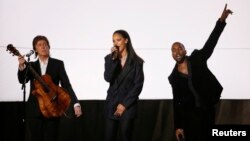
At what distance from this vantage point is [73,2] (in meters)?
4.60

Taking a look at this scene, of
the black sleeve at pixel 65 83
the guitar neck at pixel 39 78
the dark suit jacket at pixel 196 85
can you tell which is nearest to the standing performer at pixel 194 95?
the dark suit jacket at pixel 196 85

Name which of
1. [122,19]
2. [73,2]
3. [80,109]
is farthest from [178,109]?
[73,2]

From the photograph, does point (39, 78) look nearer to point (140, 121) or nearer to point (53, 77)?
point (53, 77)

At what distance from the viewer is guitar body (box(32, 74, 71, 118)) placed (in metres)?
3.77

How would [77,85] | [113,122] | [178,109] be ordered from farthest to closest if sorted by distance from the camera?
[77,85] → [178,109] → [113,122]

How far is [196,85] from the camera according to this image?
3.96 metres

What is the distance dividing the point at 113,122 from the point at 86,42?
121cm

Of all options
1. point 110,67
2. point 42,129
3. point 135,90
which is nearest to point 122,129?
point 135,90

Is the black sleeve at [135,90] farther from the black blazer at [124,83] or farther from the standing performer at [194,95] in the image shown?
the standing performer at [194,95]

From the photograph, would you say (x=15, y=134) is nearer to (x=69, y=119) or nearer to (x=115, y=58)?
(x=69, y=119)

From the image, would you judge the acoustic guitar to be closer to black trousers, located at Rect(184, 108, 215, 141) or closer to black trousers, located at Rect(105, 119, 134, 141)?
black trousers, located at Rect(105, 119, 134, 141)

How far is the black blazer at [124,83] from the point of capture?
12.1 ft

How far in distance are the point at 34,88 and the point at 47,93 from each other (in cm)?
12

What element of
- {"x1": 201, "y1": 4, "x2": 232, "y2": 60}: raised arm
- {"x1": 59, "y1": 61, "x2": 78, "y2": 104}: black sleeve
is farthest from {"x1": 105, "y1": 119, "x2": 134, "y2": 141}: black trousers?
{"x1": 201, "y1": 4, "x2": 232, "y2": 60}: raised arm
